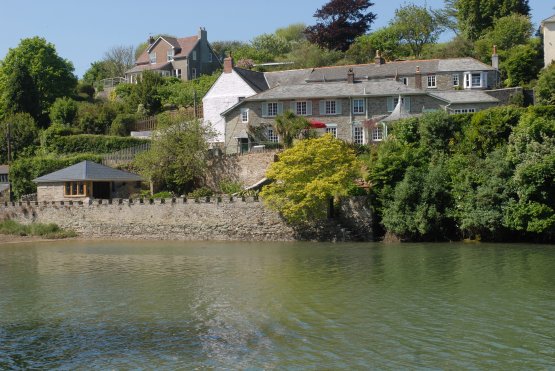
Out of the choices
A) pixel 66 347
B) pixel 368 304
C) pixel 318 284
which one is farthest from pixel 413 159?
pixel 66 347

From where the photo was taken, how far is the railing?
57938 millimetres

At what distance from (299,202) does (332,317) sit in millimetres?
21149

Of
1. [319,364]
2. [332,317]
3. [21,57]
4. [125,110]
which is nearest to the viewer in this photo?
[319,364]

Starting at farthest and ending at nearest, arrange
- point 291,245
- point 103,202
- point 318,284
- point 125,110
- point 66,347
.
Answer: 1. point 125,110
2. point 103,202
3. point 291,245
4. point 318,284
5. point 66,347

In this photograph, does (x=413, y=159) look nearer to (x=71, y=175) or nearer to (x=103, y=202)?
(x=103, y=202)

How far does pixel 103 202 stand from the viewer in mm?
48719

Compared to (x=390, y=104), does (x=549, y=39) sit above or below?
above

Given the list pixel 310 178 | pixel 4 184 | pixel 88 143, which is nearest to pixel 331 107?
pixel 310 178

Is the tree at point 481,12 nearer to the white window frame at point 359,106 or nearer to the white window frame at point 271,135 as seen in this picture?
the white window frame at point 359,106

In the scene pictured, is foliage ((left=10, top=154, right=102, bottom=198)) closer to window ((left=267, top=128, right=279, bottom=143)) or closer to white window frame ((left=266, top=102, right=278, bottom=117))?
window ((left=267, top=128, right=279, bottom=143))

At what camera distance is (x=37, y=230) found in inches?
1937

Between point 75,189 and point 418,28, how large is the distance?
49.5 m

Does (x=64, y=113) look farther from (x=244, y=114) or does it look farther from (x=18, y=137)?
(x=244, y=114)

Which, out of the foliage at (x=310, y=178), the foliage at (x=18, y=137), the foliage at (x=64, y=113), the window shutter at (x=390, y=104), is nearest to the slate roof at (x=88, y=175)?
the foliage at (x=310, y=178)
